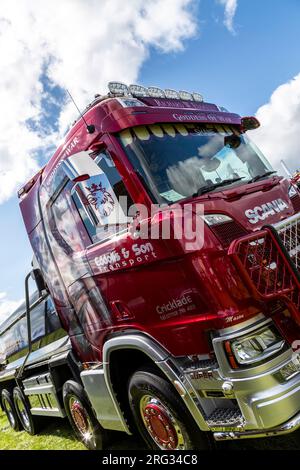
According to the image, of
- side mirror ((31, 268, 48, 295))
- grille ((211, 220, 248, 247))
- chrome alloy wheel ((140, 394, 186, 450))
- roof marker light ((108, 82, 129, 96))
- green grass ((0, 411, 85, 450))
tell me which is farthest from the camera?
green grass ((0, 411, 85, 450))

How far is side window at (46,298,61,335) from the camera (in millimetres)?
5585

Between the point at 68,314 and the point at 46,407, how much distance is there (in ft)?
7.28

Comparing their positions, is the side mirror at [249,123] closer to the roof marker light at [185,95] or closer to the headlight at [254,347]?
the roof marker light at [185,95]

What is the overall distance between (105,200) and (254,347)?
1789 mm

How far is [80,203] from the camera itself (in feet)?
13.5

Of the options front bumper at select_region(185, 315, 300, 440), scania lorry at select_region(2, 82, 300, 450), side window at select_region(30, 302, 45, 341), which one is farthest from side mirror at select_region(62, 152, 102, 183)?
side window at select_region(30, 302, 45, 341)

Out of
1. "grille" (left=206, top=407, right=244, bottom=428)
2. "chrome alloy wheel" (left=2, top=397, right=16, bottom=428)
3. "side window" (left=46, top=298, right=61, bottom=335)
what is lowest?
"grille" (left=206, top=407, right=244, bottom=428)

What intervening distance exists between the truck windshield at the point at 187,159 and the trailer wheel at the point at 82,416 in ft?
9.65

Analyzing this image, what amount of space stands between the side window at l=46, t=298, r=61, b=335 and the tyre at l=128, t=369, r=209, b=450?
2.04 metres

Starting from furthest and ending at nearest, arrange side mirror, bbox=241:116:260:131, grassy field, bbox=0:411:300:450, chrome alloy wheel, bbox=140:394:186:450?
side mirror, bbox=241:116:260:131, grassy field, bbox=0:411:300:450, chrome alloy wheel, bbox=140:394:186:450

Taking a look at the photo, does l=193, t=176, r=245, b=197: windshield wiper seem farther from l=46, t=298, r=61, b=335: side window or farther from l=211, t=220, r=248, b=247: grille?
l=46, t=298, r=61, b=335: side window

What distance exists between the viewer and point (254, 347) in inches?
117

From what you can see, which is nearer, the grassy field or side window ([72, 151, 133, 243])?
side window ([72, 151, 133, 243])
